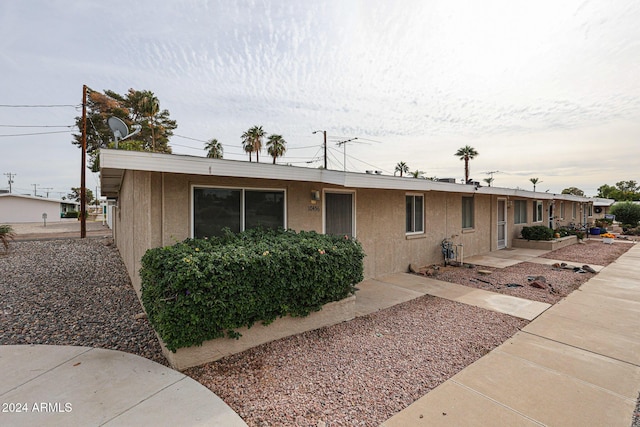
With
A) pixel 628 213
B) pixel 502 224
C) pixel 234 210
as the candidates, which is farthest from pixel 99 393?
Answer: pixel 628 213

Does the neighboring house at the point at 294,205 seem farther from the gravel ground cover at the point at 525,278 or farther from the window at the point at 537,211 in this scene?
the window at the point at 537,211

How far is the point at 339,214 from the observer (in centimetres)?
700

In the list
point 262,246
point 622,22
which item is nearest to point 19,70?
point 262,246

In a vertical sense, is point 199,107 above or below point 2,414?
above

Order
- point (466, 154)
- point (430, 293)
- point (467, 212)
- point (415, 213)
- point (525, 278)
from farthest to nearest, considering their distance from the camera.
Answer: point (466, 154)
point (467, 212)
point (415, 213)
point (525, 278)
point (430, 293)

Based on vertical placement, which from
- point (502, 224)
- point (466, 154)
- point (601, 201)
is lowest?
point (502, 224)

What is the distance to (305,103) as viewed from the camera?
12930 millimetres

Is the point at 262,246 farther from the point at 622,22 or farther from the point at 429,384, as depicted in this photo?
the point at 622,22

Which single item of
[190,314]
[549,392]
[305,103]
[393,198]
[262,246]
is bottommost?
[549,392]

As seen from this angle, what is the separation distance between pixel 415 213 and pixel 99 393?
26.2 feet

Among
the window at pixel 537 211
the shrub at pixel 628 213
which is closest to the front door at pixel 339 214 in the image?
the window at pixel 537 211

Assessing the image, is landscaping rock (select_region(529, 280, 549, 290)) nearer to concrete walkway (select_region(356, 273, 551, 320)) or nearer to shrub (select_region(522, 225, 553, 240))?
concrete walkway (select_region(356, 273, 551, 320))

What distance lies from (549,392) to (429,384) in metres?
1.18

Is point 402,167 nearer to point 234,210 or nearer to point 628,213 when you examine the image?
point 628,213
